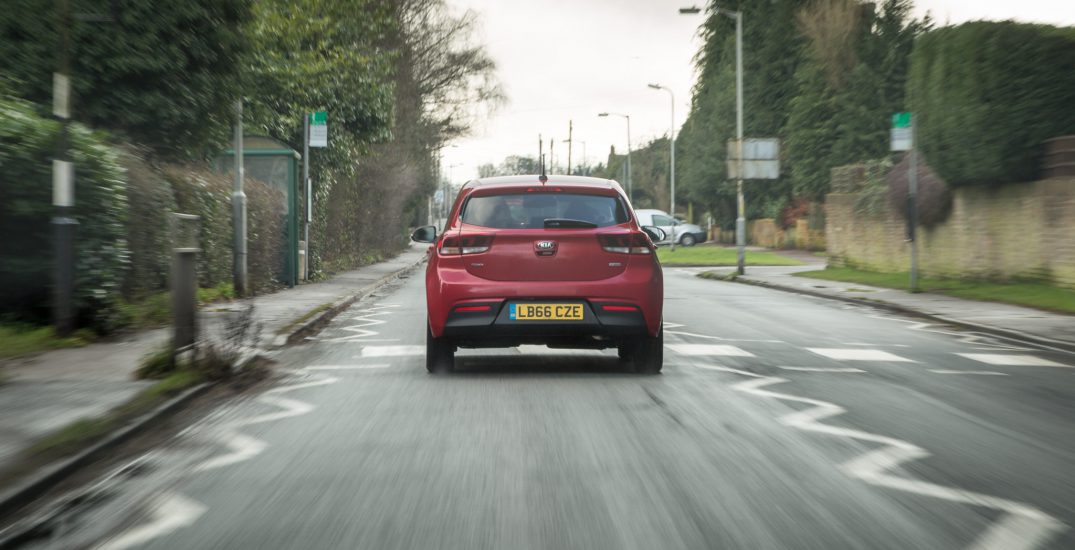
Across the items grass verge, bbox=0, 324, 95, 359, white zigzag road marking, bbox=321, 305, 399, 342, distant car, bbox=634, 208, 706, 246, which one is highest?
distant car, bbox=634, 208, 706, 246

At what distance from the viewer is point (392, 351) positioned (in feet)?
39.6

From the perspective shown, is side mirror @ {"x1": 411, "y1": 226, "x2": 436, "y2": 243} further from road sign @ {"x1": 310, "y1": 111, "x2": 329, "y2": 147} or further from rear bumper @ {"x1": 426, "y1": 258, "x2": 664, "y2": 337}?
road sign @ {"x1": 310, "y1": 111, "x2": 329, "y2": 147}

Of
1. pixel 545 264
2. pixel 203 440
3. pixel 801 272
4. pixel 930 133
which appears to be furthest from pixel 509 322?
pixel 801 272

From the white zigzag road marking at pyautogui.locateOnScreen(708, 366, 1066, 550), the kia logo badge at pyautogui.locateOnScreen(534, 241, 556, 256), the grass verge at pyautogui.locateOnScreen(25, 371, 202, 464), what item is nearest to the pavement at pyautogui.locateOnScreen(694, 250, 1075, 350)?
the white zigzag road marking at pyautogui.locateOnScreen(708, 366, 1066, 550)

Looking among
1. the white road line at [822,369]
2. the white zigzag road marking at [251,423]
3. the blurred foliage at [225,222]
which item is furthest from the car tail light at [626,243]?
the blurred foliage at [225,222]

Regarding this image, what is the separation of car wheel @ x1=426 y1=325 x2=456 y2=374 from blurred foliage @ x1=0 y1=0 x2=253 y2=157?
8071mm

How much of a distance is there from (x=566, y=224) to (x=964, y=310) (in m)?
9.52

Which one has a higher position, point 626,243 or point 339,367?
point 626,243

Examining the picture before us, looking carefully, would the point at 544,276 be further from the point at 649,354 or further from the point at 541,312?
the point at 649,354

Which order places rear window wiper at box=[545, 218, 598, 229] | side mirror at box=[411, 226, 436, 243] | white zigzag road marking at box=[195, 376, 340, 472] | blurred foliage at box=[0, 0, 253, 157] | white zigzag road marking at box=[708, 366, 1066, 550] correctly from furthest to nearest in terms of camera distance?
blurred foliage at box=[0, 0, 253, 157] < side mirror at box=[411, 226, 436, 243] < rear window wiper at box=[545, 218, 598, 229] < white zigzag road marking at box=[195, 376, 340, 472] < white zigzag road marking at box=[708, 366, 1066, 550]

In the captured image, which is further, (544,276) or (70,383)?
(544,276)

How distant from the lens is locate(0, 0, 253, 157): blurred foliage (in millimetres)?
15578

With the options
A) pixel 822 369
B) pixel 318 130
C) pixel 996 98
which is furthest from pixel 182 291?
pixel 318 130

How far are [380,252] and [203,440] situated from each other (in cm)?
3542
